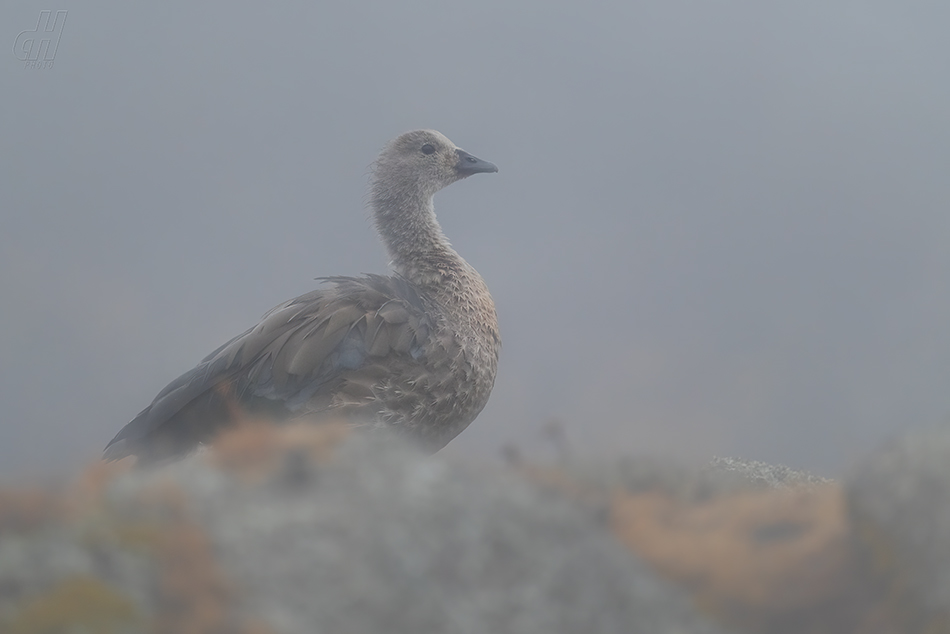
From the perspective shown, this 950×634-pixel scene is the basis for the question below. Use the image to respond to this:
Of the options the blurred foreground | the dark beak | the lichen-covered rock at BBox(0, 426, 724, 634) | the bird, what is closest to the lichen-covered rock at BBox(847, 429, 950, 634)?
the blurred foreground

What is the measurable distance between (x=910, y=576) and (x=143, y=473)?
986 millimetres

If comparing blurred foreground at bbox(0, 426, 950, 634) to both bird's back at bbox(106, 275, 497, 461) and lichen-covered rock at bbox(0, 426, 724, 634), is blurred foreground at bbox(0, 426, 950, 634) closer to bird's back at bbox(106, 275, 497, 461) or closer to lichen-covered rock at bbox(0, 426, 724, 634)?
lichen-covered rock at bbox(0, 426, 724, 634)

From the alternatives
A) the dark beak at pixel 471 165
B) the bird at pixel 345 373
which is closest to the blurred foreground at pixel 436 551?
the bird at pixel 345 373

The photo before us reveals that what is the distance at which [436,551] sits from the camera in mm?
1008

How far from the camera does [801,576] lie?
103 cm

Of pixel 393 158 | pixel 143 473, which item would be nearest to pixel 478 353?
pixel 393 158

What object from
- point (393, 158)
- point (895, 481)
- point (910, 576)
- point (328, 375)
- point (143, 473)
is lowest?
point (143, 473)

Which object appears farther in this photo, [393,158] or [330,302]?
[393,158]

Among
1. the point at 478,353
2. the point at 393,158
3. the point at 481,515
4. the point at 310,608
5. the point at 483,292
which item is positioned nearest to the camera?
the point at 310,608

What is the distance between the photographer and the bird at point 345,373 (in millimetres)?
2498

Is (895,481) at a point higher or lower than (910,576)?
higher

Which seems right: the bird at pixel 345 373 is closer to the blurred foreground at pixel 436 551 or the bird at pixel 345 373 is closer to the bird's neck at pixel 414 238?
the bird's neck at pixel 414 238

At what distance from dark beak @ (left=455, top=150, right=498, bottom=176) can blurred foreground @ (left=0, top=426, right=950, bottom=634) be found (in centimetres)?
246

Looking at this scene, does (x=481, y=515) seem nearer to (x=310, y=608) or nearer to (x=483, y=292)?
(x=310, y=608)
